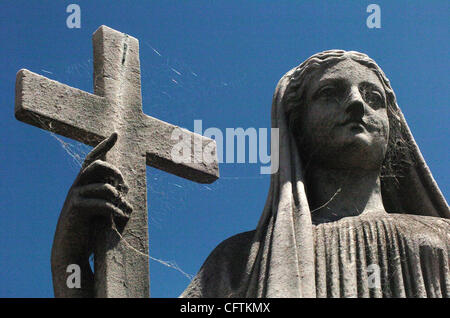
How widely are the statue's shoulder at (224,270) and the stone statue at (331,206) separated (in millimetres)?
11

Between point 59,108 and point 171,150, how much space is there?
1043 millimetres

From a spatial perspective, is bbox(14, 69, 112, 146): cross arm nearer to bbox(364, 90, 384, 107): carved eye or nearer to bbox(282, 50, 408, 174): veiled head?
bbox(282, 50, 408, 174): veiled head

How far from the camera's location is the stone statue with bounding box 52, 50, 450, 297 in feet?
36.1

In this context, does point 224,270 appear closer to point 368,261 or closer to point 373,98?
point 368,261

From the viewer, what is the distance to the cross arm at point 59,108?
11.7 m

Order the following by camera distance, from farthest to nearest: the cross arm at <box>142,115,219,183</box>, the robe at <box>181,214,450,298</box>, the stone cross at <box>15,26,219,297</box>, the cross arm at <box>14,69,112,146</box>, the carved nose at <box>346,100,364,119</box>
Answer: the cross arm at <box>142,115,219,183</box> < the carved nose at <box>346,100,364,119</box> < the cross arm at <box>14,69,112,146</box> < the stone cross at <box>15,26,219,297</box> < the robe at <box>181,214,450,298</box>

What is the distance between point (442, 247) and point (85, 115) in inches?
119

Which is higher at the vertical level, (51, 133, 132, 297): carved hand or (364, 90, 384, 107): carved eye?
(364, 90, 384, 107): carved eye

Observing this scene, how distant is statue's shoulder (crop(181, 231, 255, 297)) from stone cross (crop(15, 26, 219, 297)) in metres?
0.47

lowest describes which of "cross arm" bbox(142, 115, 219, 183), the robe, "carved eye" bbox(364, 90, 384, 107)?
the robe

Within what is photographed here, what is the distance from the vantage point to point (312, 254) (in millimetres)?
11000

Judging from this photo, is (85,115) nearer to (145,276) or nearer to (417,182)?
(145,276)

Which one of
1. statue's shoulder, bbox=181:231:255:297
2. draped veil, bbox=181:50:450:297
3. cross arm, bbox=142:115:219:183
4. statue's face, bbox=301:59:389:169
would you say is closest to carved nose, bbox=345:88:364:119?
statue's face, bbox=301:59:389:169

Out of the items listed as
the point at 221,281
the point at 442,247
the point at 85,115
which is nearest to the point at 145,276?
the point at 221,281
